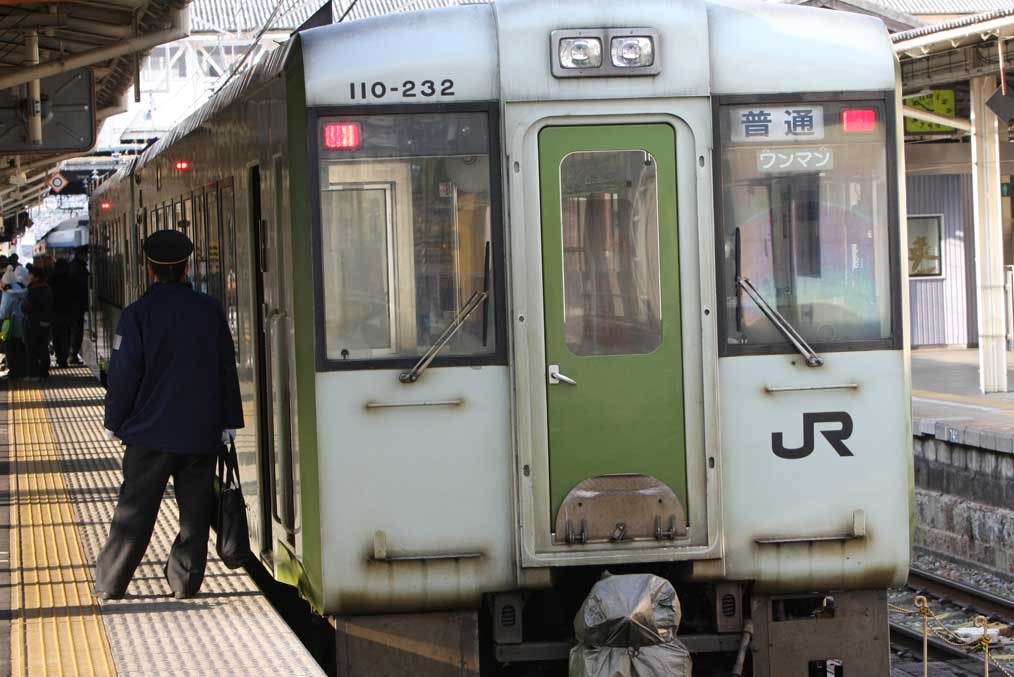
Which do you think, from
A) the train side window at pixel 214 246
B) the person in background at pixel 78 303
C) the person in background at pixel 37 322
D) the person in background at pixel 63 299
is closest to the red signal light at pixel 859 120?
the train side window at pixel 214 246

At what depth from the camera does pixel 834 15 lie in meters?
6.02

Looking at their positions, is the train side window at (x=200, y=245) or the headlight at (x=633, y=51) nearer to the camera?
the headlight at (x=633, y=51)

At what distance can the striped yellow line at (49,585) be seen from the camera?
18.5 ft

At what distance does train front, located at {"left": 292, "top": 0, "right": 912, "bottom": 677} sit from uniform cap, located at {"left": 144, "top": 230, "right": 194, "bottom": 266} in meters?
0.98

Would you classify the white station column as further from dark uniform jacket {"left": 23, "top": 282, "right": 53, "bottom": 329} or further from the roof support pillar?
dark uniform jacket {"left": 23, "top": 282, "right": 53, "bottom": 329}

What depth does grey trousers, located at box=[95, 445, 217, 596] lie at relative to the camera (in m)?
6.44

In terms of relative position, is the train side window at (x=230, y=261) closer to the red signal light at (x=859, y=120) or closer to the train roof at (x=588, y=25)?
the train roof at (x=588, y=25)

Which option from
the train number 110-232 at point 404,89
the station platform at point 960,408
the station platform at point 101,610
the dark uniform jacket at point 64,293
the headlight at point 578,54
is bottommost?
the station platform at point 101,610

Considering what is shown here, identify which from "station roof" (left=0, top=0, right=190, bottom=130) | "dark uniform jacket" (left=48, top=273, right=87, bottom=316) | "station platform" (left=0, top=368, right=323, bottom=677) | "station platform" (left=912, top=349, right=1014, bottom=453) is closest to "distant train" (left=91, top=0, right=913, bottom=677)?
"station platform" (left=0, top=368, right=323, bottom=677)

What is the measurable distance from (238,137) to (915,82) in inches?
406

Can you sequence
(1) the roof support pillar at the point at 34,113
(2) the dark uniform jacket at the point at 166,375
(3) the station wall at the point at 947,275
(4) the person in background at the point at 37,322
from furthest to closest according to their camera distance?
(3) the station wall at the point at 947,275 → (4) the person in background at the point at 37,322 → (1) the roof support pillar at the point at 34,113 → (2) the dark uniform jacket at the point at 166,375

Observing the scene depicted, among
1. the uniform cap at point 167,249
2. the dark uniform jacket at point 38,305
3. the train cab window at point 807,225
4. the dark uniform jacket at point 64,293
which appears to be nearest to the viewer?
the train cab window at point 807,225

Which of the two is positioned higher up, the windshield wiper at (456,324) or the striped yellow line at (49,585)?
the windshield wiper at (456,324)

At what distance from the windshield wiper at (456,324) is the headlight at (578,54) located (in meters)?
0.71
